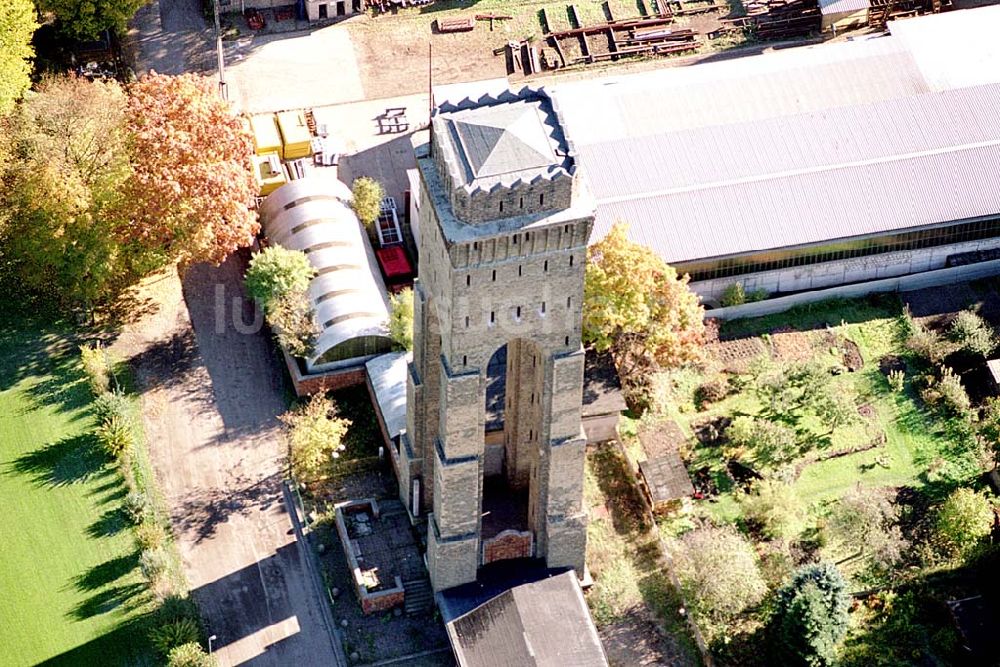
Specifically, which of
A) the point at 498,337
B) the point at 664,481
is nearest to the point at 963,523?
the point at 664,481

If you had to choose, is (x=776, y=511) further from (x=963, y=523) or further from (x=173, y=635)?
(x=173, y=635)

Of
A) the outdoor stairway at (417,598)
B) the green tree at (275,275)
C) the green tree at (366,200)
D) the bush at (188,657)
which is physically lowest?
the outdoor stairway at (417,598)

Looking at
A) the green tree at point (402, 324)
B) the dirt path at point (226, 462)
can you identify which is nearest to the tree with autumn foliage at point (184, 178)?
the dirt path at point (226, 462)

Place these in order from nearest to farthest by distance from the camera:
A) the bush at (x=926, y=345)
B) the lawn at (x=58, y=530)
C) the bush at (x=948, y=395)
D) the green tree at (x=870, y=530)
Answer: the lawn at (x=58, y=530) < the green tree at (x=870, y=530) < the bush at (x=948, y=395) < the bush at (x=926, y=345)

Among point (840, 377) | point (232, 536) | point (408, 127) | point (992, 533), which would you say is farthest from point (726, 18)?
point (232, 536)

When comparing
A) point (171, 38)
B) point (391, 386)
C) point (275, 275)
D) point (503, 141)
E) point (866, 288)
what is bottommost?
point (866, 288)

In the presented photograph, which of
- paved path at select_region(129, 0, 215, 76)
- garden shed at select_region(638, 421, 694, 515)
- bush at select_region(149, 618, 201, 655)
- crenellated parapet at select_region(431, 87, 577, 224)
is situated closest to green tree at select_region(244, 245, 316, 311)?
bush at select_region(149, 618, 201, 655)

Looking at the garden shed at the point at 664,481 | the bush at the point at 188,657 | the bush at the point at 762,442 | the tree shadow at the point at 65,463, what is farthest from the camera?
the bush at the point at 762,442

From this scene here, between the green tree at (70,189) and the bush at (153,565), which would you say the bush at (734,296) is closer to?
the green tree at (70,189)
